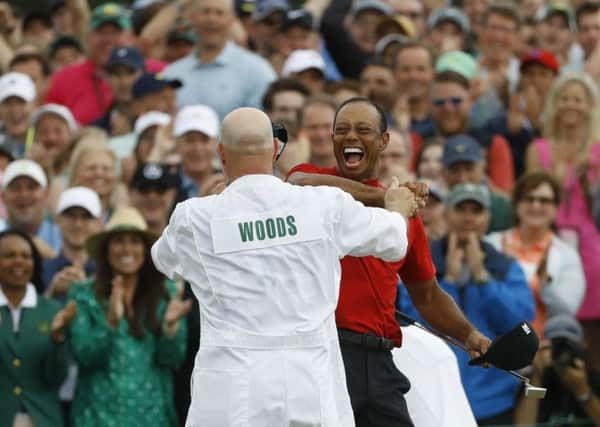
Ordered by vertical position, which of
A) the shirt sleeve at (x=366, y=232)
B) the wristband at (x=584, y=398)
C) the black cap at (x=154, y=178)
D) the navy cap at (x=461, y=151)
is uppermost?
the navy cap at (x=461, y=151)

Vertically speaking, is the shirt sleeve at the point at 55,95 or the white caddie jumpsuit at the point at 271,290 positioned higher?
the shirt sleeve at the point at 55,95

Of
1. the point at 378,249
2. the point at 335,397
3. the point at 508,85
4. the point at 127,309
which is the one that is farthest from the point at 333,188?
the point at 508,85

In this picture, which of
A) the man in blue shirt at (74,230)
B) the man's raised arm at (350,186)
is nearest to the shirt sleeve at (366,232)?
the man's raised arm at (350,186)

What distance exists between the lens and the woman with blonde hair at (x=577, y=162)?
12.9 metres

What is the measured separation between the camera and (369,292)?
852 centimetres

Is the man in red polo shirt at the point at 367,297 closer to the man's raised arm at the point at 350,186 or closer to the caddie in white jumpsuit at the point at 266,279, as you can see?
the man's raised arm at the point at 350,186

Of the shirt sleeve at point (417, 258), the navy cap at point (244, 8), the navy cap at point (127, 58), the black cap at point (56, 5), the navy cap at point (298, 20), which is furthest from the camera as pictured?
the black cap at point (56, 5)

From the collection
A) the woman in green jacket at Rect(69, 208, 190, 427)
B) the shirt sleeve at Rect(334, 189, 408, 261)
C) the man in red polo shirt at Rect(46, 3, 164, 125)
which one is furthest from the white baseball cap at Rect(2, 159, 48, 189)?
the shirt sleeve at Rect(334, 189, 408, 261)

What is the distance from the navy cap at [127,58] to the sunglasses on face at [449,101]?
2.63m

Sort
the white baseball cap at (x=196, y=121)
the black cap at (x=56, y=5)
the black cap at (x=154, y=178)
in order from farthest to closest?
the black cap at (x=56, y=5)
the white baseball cap at (x=196, y=121)
the black cap at (x=154, y=178)

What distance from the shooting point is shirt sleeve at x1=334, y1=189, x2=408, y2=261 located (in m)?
7.68

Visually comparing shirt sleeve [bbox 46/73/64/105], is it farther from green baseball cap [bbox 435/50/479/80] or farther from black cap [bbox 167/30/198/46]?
green baseball cap [bbox 435/50/479/80]

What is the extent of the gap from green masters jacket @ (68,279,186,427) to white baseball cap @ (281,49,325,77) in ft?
13.6

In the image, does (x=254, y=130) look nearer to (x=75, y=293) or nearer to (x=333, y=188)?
(x=333, y=188)
